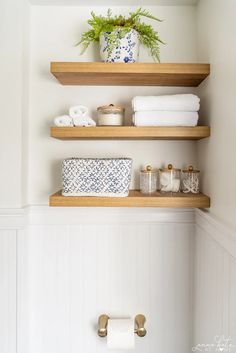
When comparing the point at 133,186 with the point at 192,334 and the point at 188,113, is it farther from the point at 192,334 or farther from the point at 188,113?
the point at 192,334

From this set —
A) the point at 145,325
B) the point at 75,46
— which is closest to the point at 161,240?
the point at 145,325

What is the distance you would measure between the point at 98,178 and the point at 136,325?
2.33 feet

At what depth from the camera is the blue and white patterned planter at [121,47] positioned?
1144 millimetres

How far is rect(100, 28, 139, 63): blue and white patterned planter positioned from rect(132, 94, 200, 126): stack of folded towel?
18 centimetres

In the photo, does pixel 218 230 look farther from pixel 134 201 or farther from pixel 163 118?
pixel 163 118

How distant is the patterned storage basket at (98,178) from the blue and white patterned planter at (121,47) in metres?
0.40

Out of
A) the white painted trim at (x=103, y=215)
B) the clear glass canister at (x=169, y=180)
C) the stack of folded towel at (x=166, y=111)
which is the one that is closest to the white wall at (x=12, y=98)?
the white painted trim at (x=103, y=215)

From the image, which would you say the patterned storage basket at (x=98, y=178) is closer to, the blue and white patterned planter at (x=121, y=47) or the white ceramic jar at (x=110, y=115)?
the white ceramic jar at (x=110, y=115)

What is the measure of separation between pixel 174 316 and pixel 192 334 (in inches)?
4.6

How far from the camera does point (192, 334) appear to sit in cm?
135

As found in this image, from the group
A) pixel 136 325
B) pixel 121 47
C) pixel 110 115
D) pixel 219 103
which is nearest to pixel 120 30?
pixel 121 47

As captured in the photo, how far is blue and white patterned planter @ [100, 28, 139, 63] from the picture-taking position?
1.14m

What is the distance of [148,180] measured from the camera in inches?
48.4

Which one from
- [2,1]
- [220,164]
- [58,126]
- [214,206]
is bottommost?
[214,206]
